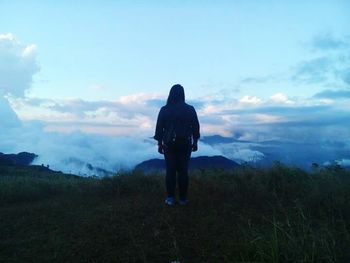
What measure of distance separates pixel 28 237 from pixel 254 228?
9.38 ft

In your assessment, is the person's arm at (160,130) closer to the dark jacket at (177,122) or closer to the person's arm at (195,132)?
the dark jacket at (177,122)

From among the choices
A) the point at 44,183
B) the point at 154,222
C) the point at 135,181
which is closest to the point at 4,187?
the point at 44,183

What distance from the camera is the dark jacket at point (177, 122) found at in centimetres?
653

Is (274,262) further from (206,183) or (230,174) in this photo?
(230,174)

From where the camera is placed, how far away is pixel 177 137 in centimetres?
647

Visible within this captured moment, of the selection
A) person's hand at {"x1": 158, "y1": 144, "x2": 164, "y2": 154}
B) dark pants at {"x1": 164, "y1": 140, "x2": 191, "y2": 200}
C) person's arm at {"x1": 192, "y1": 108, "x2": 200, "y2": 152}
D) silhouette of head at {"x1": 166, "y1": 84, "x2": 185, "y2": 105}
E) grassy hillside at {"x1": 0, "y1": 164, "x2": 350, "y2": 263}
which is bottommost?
grassy hillside at {"x1": 0, "y1": 164, "x2": 350, "y2": 263}

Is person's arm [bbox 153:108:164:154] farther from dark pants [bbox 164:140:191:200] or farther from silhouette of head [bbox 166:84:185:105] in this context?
silhouette of head [bbox 166:84:185:105]

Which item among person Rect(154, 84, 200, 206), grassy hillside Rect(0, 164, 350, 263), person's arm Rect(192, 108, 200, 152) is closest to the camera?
grassy hillside Rect(0, 164, 350, 263)

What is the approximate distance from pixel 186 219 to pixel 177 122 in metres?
1.54

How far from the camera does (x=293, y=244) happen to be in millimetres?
3859

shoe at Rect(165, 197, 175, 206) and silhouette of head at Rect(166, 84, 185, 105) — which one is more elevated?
silhouette of head at Rect(166, 84, 185, 105)

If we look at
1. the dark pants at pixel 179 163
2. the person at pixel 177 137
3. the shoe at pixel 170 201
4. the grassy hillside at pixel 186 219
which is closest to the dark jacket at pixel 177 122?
the person at pixel 177 137

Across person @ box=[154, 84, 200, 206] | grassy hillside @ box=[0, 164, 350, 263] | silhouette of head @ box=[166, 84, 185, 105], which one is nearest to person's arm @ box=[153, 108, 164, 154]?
person @ box=[154, 84, 200, 206]

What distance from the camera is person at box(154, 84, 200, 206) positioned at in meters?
6.53
